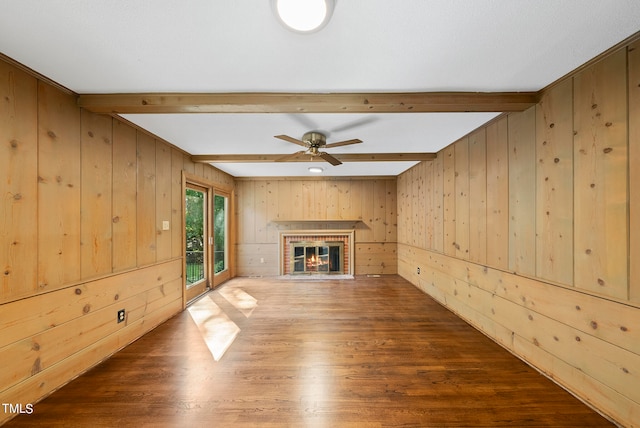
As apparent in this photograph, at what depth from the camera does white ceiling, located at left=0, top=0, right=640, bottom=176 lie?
120 centimetres

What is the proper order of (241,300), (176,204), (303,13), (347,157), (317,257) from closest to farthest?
1. (303,13)
2. (176,204)
3. (347,157)
4. (241,300)
5. (317,257)

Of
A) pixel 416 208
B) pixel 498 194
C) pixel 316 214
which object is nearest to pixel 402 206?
pixel 416 208

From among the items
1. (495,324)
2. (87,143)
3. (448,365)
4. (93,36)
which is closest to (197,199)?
(87,143)

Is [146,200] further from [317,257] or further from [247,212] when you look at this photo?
[317,257]

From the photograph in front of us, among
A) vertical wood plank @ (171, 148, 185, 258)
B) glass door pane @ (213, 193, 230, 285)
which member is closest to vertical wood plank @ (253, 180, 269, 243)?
glass door pane @ (213, 193, 230, 285)

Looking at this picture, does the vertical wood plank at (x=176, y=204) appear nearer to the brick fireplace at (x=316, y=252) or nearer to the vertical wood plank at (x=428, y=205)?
the brick fireplace at (x=316, y=252)

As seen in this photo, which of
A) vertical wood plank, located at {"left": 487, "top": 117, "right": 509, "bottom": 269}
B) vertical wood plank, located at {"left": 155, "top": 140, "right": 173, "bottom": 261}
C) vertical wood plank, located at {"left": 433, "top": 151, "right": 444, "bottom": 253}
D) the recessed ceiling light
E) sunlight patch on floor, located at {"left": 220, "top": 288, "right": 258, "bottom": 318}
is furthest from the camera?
vertical wood plank, located at {"left": 433, "top": 151, "right": 444, "bottom": 253}

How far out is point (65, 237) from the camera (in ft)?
6.26

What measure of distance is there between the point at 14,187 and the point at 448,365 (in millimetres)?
3484

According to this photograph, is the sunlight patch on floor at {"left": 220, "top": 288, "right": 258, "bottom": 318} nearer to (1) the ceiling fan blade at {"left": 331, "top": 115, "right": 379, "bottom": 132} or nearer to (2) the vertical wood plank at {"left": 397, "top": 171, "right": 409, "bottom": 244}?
(1) the ceiling fan blade at {"left": 331, "top": 115, "right": 379, "bottom": 132}

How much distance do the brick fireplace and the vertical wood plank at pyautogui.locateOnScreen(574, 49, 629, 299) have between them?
4.22 metres

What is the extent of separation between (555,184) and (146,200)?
3934 millimetres

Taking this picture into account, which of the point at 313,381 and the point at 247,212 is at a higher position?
the point at 247,212

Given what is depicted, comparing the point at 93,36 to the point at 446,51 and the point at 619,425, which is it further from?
the point at 619,425
